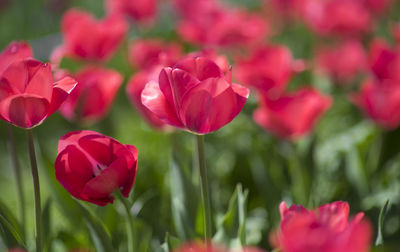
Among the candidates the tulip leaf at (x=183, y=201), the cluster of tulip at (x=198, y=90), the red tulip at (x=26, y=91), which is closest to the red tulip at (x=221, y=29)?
the cluster of tulip at (x=198, y=90)

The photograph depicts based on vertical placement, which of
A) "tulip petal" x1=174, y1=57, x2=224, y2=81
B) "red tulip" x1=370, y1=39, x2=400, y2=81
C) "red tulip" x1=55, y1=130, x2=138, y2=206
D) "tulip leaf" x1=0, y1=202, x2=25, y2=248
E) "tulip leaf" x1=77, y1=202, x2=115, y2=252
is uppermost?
"tulip petal" x1=174, y1=57, x2=224, y2=81

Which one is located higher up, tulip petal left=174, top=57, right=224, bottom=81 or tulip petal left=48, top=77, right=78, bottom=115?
tulip petal left=174, top=57, right=224, bottom=81

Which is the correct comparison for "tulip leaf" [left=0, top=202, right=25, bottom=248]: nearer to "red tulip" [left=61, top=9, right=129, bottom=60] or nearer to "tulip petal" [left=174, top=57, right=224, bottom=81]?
"tulip petal" [left=174, top=57, right=224, bottom=81]

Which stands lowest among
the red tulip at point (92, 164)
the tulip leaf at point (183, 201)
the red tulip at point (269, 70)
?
the tulip leaf at point (183, 201)

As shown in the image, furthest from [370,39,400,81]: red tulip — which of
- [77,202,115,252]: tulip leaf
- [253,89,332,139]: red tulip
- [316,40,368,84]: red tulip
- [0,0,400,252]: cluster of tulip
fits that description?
[77,202,115,252]: tulip leaf

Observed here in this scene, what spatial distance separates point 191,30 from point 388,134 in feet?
1.62

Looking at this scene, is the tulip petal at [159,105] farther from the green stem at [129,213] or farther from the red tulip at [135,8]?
the red tulip at [135,8]

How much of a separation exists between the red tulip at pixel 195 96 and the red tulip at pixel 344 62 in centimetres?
75

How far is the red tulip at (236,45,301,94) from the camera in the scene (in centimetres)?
87

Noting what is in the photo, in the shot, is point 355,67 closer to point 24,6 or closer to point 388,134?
point 388,134

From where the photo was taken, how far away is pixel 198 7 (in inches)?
53.9

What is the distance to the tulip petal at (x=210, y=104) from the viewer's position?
0.48 metres

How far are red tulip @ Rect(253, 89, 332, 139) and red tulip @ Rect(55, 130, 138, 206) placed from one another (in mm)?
347

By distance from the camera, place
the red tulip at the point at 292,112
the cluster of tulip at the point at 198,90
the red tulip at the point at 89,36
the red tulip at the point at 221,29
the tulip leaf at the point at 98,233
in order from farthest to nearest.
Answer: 1. the red tulip at the point at 221,29
2. the red tulip at the point at 89,36
3. the red tulip at the point at 292,112
4. the tulip leaf at the point at 98,233
5. the cluster of tulip at the point at 198,90
